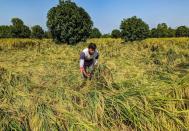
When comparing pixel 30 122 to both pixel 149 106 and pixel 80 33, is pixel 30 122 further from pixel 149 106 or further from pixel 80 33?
pixel 80 33

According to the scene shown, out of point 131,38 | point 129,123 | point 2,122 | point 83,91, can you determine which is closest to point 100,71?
point 83,91

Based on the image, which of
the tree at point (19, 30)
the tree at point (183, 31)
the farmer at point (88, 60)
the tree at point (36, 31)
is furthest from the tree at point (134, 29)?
the farmer at point (88, 60)

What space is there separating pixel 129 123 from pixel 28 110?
5.14ft

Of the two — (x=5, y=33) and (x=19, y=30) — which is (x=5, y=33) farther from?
(x=19, y=30)

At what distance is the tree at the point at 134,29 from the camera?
116 feet

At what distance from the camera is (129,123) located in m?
5.42

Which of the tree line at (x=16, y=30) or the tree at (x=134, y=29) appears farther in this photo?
the tree line at (x=16, y=30)

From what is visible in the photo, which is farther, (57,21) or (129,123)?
(57,21)

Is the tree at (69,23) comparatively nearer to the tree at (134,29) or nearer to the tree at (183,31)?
the tree at (134,29)

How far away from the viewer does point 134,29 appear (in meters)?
35.2

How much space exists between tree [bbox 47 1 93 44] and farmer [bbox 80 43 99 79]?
58.4 feet

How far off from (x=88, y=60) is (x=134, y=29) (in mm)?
26964

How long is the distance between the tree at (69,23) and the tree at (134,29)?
336 inches

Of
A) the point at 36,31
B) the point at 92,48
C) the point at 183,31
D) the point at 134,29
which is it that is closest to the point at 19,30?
the point at 36,31
